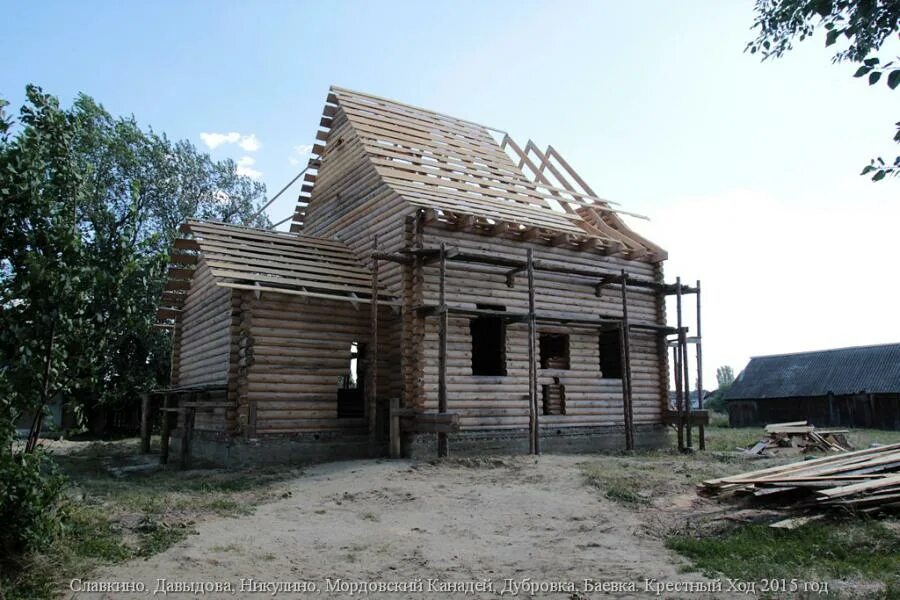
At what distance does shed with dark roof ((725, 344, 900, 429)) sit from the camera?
36.5 meters

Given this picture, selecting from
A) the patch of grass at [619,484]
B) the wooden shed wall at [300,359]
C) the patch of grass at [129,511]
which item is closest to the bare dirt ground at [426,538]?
the patch of grass at [619,484]

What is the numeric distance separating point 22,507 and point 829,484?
31.6ft

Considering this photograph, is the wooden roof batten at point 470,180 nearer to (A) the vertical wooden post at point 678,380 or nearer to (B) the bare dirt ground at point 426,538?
(A) the vertical wooden post at point 678,380

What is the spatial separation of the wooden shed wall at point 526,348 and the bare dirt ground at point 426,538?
3.91 metres

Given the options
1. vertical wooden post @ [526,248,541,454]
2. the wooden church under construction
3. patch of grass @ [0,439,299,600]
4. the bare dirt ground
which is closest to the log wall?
the wooden church under construction

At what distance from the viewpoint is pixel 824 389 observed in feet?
127

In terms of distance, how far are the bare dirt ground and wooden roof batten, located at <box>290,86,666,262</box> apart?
7.56m

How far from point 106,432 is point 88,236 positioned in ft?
85.2

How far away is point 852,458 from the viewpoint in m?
11.1

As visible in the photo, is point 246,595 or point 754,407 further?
point 754,407

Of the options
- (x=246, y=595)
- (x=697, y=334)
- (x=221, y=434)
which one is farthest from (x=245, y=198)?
(x=246, y=595)

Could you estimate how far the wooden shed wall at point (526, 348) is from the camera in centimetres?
1656

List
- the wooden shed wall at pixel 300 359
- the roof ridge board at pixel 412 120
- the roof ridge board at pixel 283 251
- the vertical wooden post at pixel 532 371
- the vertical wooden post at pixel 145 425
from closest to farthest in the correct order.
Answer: the wooden shed wall at pixel 300 359 → the vertical wooden post at pixel 532 371 → the roof ridge board at pixel 283 251 → the vertical wooden post at pixel 145 425 → the roof ridge board at pixel 412 120

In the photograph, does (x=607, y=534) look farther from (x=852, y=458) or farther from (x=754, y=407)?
(x=754, y=407)
